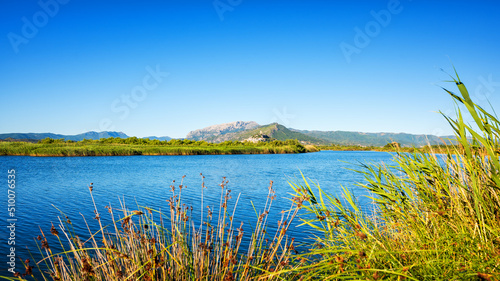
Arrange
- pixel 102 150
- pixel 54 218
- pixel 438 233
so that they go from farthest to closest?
pixel 102 150 < pixel 54 218 < pixel 438 233

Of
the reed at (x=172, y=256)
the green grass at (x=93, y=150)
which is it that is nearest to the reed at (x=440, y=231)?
the reed at (x=172, y=256)

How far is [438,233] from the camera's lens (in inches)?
135

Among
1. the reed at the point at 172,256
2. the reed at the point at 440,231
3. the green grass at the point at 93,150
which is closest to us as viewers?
the reed at the point at 440,231

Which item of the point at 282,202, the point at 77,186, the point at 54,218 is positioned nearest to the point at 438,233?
the point at 282,202

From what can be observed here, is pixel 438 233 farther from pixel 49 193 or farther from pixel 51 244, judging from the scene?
pixel 49 193

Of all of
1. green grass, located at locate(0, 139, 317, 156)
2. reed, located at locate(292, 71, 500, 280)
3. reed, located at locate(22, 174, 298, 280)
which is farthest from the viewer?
green grass, located at locate(0, 139, 317, 156)

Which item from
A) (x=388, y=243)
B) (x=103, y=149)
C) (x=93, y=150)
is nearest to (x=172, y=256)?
(x=388, y=243)

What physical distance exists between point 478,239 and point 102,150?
52.6m

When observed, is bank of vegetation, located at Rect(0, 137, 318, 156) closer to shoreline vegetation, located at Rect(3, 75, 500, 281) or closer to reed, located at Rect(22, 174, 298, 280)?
reed, located at Rect(22, 174, 298, 280)

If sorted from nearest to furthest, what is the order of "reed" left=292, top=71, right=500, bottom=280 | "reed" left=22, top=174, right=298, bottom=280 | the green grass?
"reed" left=292, top=71, right=500, bottom=280 < "reed" left=22, top=174, right=298, bottom=280 < the green grass

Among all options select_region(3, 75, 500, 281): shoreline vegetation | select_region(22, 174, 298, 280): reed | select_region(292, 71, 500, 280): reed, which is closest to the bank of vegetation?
select_region(22, 174, 298, 280): reed

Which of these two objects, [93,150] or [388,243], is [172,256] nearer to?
[388,243]

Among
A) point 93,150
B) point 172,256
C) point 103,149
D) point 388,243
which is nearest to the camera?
point 388,243

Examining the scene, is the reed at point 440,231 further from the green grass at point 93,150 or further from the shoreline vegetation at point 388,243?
the green grass at point 93,150
